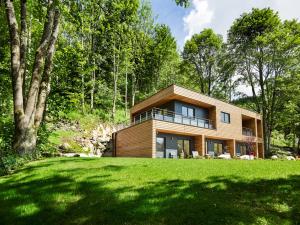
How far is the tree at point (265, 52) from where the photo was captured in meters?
37.9

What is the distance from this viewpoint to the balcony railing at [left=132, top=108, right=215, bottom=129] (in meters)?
26.0

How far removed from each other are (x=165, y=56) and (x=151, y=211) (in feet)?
142

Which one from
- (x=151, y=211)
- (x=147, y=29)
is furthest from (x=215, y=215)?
(x=147, y=29)

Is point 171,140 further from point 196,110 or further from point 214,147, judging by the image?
point 214,147

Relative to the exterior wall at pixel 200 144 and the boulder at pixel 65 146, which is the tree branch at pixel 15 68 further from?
the exterior wall at pixel 200 144

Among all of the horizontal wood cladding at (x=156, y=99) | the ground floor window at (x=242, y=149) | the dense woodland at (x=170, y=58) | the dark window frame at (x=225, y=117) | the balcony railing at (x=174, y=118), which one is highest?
the dense woodland at (x=170, y=58)

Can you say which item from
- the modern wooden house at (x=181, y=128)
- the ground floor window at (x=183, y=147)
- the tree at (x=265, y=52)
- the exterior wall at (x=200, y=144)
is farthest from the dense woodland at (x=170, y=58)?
the exterior wall at (x=200, y=144)

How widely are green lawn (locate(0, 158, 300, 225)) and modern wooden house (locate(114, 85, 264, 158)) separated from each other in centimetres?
1606

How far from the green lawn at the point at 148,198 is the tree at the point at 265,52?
109 feet

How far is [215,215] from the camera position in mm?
5539

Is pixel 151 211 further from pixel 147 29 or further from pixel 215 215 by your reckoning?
pixel 147 29

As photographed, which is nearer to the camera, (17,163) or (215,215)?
(215,215)

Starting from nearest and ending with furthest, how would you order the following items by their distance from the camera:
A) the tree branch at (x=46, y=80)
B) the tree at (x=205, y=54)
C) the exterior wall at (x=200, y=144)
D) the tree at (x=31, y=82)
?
→ 1. the tree at (x=31, y=82)
2. the tree branch at (x=46, y=80)
3. the exterior wall at (x=200, y=144)
4. the tree at (x=205, y=54)

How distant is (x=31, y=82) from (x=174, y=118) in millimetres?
17152
